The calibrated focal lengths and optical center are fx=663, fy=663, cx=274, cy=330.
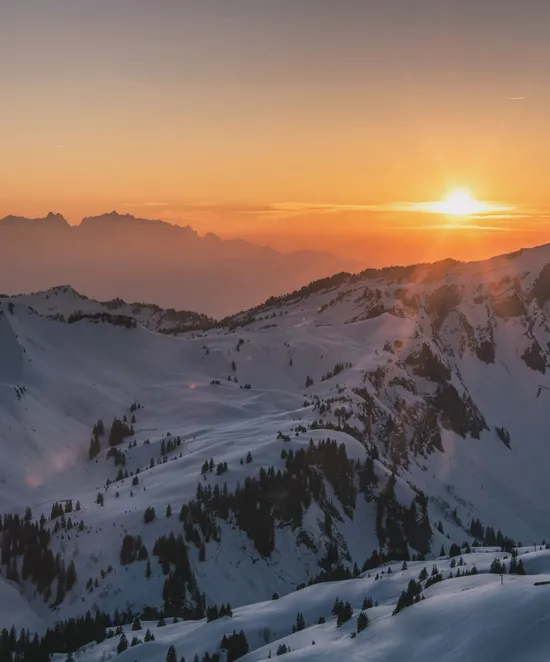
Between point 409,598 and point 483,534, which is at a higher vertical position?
point 409,598

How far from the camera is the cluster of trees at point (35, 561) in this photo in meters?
88.4

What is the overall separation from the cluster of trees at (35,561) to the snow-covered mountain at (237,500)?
28 centimetres

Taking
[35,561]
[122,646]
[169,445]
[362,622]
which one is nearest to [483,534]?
[169,445]

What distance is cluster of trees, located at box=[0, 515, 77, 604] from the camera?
8844 cm

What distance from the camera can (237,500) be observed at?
105688mm

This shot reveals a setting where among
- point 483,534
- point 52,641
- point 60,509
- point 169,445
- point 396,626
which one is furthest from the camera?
point 483,534

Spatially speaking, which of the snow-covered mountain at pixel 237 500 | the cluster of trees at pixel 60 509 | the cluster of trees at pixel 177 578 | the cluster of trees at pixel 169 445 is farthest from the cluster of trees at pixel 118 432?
the cluster of trees at pixel 177 578

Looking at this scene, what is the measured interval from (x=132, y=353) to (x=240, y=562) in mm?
105811

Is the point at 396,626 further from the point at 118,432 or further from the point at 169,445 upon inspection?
the point at 118,432

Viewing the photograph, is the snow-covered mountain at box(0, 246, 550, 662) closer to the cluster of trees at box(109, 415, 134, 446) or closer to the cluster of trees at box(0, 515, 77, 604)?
the cluster of trees at box(0, 515, 77, 604)

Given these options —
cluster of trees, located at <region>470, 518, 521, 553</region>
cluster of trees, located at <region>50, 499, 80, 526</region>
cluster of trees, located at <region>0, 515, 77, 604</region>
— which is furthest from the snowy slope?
cluster of trees, located at <region>470, 518, 521, 553</region>

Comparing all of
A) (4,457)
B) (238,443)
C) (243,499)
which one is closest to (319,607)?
(243,499)

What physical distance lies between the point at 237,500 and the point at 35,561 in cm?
3101

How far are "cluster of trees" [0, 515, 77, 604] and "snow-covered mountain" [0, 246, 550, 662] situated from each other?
0.28m
